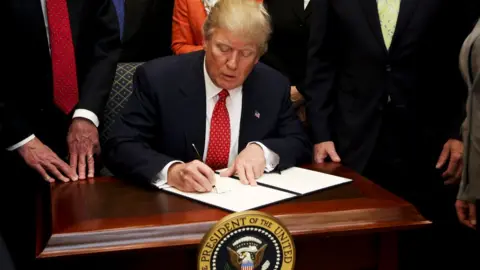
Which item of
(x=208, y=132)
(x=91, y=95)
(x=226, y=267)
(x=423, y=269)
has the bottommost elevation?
(x=423, y=269)

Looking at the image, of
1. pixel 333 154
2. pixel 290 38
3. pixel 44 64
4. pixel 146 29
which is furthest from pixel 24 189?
pixel 290 38

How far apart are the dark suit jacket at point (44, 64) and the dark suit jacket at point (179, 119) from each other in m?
0.22

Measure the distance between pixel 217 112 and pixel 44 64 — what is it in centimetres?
70

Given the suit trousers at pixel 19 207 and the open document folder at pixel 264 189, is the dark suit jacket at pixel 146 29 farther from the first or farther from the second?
the open document folder at pixel 264 189

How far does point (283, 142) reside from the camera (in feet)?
7.82

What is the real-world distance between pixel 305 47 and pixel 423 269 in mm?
1246

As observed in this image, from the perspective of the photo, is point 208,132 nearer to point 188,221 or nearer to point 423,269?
point 188,221

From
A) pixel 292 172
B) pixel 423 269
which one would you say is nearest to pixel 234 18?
pixel 292 172

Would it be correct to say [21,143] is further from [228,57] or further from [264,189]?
[264,189]

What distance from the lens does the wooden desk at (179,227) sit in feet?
5.36

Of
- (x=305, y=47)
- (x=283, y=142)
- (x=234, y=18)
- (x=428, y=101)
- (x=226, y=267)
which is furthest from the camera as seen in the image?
(x=305, y=47)

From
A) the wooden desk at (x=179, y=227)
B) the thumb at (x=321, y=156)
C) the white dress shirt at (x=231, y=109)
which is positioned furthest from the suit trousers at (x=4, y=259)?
the thumb at (x=321, y=156)

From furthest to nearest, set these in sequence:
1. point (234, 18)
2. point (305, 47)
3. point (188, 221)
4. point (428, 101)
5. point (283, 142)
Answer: point (305, 47), point (428, 101), point (283, 142), point (234, 18), point (188, 221)

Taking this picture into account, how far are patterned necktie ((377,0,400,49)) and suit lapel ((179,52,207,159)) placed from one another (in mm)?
770
